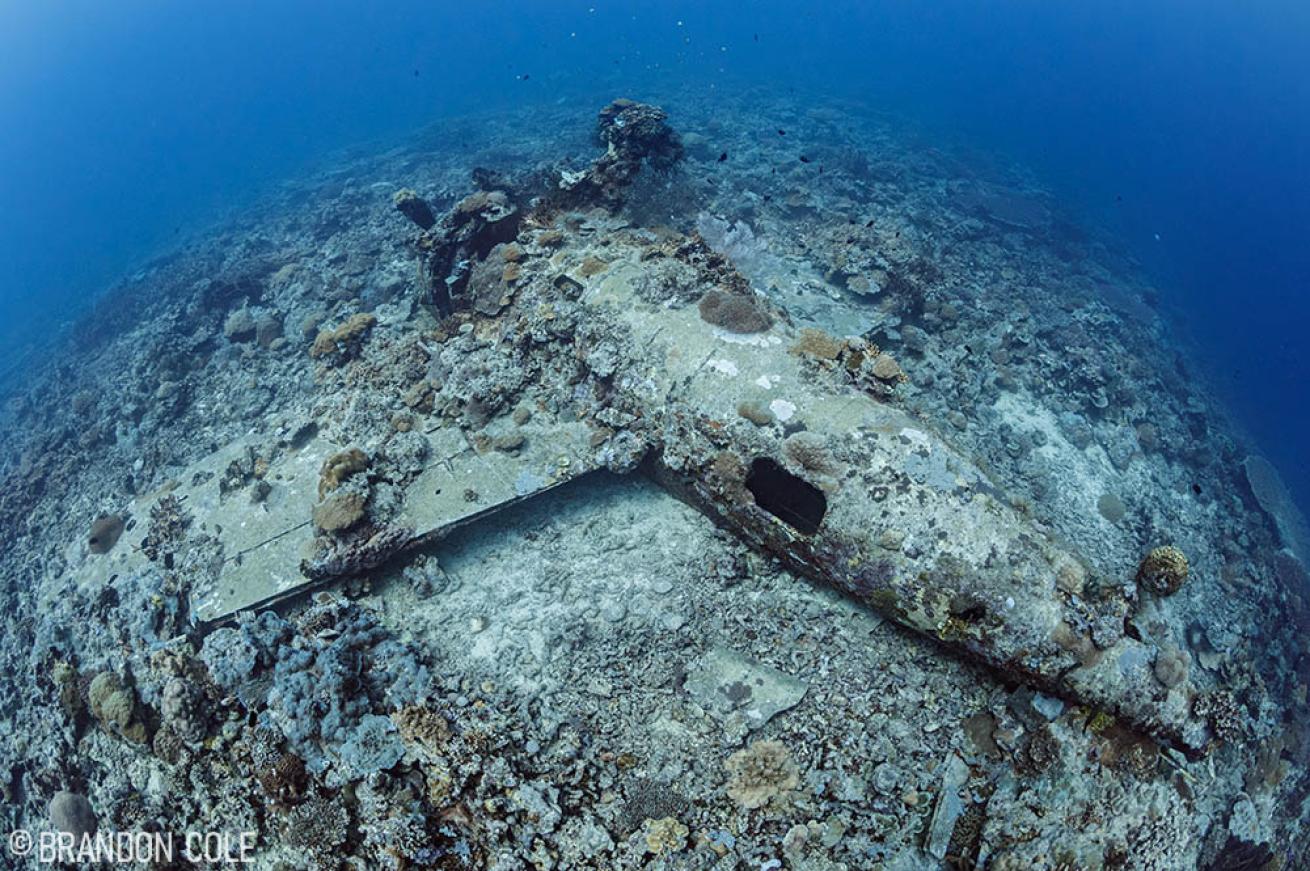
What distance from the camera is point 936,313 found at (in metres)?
16.6

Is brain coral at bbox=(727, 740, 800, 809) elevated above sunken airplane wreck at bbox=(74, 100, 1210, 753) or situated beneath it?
situated beneath

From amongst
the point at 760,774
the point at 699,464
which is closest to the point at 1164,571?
the point at 760,774

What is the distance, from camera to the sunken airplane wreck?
Result: 6.84m

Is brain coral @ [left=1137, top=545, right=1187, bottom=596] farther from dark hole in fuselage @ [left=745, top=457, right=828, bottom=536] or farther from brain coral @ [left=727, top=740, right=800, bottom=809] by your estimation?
brain coral @ [left=727, top=740, right=800, bottom=809]

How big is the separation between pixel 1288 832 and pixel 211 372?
24.7 meters

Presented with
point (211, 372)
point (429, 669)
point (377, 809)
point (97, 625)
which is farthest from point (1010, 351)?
point (211, 372)

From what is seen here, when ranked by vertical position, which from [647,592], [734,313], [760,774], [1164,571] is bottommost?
[760,774]

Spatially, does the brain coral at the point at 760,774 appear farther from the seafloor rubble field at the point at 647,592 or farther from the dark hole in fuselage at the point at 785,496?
the dark hole in fuselage at the point at 785,496

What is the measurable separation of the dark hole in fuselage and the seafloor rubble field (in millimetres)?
65

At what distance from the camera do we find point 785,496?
27.5 feet

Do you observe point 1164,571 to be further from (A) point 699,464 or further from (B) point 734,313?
(B) point 734,313

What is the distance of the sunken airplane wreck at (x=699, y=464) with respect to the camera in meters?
6.84

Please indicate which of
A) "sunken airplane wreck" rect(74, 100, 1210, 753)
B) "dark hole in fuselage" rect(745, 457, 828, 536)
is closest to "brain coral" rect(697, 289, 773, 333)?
"sunken airplane wreck" rect(74, 100, 1210, 753)

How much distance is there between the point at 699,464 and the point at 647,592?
6.47 feet
